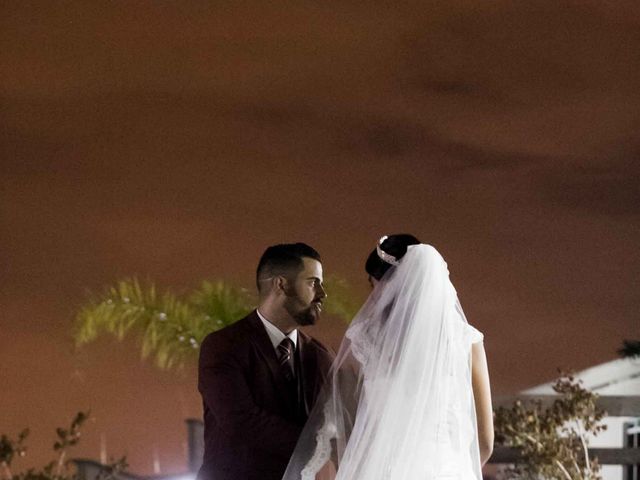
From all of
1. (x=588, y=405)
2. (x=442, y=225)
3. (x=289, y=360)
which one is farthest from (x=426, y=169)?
(x=289, y=360)

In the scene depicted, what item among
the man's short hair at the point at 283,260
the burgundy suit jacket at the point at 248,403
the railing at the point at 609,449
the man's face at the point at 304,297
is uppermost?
the railing at the point at 609,449

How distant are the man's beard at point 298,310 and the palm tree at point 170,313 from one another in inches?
165

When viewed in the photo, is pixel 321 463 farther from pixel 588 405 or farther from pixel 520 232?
pixel 520 232

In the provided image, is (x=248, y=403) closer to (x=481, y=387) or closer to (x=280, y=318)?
(x=280, y=318)

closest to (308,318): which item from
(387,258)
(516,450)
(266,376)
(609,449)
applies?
(266,376)

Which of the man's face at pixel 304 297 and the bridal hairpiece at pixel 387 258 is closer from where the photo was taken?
the bridal hairpiece at pixel 387 258

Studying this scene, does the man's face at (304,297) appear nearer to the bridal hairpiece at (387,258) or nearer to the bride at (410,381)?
the bride at (410,381)

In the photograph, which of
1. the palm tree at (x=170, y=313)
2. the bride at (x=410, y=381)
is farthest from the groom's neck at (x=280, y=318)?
the palm tree at (x=170, y=313)

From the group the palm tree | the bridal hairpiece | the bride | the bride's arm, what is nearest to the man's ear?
the bride

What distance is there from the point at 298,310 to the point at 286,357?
20 centimetres

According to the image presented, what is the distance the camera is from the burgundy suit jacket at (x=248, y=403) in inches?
208

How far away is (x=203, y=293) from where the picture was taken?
9.65 meters

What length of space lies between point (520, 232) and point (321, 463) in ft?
40.5

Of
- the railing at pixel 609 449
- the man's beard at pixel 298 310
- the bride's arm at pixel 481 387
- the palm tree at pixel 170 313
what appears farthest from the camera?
the palm tree at pixel 170 313
